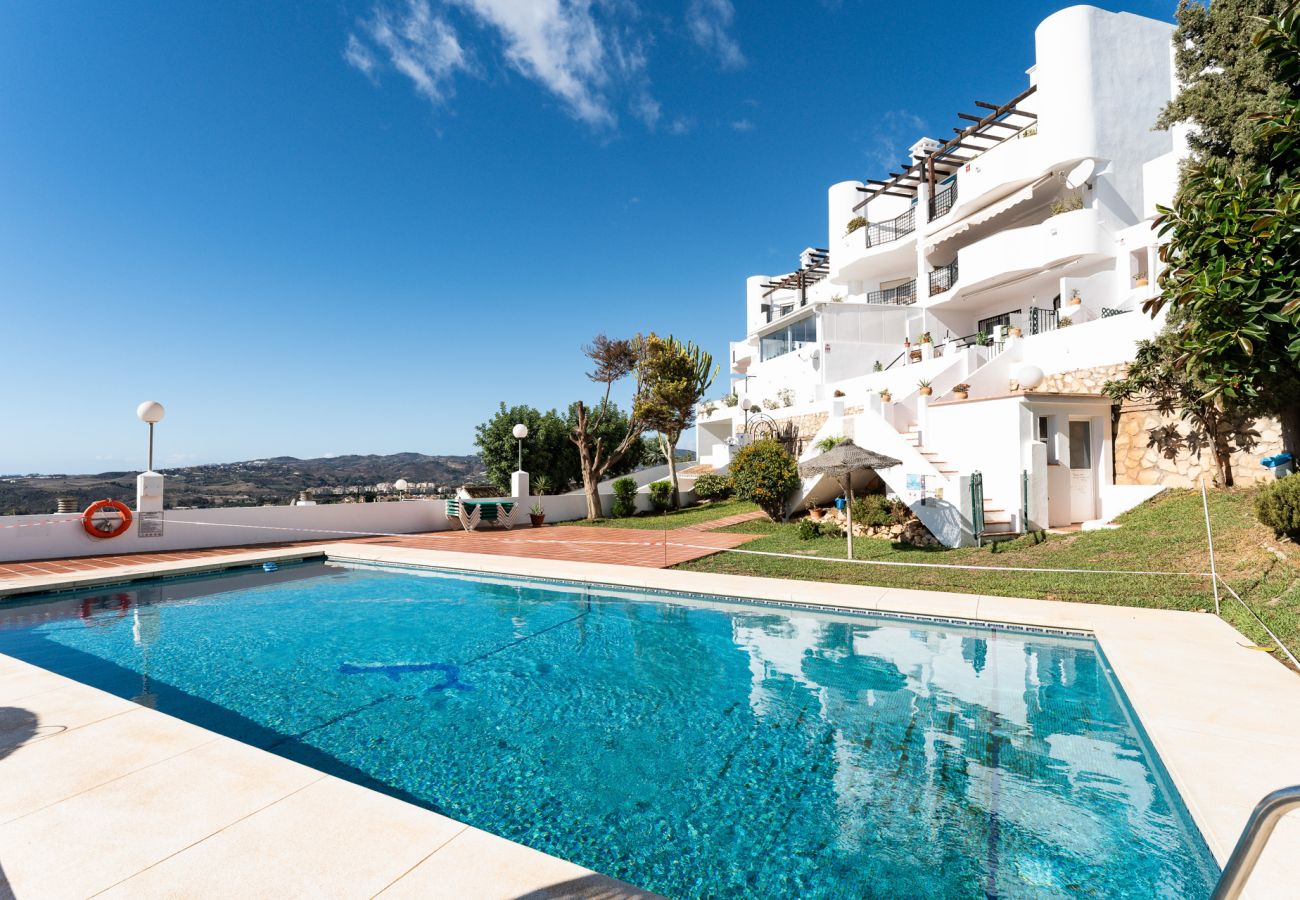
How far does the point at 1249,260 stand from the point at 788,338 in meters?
21.3

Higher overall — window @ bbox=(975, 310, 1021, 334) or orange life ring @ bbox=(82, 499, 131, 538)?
window @ bbox=(975, 310, 1021, 334)

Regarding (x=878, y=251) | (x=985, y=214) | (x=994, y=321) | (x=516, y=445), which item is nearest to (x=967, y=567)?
(x=994, y=321)

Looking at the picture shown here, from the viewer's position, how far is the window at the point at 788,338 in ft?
91.5

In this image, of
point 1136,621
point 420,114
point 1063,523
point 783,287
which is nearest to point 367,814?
point 1136,621

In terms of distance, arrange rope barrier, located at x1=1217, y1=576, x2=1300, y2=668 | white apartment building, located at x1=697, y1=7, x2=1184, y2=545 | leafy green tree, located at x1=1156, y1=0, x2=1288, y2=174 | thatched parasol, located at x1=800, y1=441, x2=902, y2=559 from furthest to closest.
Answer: white apartment building, located at x1=697, y1=7, x2=1184, y2=545
thatched parasol, located at x1=800, y1=441, x2=902, y2=559
leafy green tree, located at x1=1156, y1=0, x2=1288, y2=174
rope barrier, located at x1=1217, y1=576, x2=1300, y2=668

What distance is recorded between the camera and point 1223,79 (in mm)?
10312

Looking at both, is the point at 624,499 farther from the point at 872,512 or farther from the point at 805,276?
the point at 805,276

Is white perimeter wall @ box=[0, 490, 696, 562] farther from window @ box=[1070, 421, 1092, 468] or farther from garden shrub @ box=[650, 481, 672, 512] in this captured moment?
window @ box=[1070, 421, 1092, 468]

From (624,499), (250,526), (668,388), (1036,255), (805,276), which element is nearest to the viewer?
(250,526)

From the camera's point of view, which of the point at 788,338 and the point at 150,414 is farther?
the point at 788,338

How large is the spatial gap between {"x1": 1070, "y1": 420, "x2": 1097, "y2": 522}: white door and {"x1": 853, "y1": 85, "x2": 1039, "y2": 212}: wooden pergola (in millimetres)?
15045

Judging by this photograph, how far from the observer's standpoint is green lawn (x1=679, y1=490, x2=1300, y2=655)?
7410 millimetres

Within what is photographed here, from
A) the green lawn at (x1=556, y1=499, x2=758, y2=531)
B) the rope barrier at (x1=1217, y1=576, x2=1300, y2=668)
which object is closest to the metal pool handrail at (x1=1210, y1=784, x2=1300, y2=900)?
the rope barrier at (x1=1217, y1=576, x2=1300, y2=668)

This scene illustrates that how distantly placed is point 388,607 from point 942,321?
24.4m
